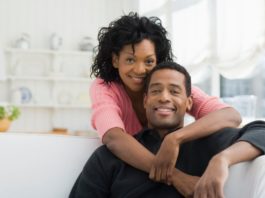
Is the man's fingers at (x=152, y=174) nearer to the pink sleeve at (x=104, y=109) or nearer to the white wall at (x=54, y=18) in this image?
the pink sleeve at (x=104, y=109)

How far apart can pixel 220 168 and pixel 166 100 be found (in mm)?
415

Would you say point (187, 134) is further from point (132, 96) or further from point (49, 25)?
point (49, 25)

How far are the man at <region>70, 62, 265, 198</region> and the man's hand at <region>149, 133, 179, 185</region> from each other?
0.02 metres

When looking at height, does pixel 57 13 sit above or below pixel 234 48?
above

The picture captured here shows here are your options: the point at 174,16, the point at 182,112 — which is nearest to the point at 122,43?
the point at 182,112

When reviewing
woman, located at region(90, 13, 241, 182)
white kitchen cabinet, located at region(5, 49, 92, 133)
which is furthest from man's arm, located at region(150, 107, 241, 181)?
white kitchen cabinet, located at region(5, 49, 92, 133)

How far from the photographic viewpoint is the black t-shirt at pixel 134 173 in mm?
1467

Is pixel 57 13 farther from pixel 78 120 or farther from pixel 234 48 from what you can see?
pixel 234 48

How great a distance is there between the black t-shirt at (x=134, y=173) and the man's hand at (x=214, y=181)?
0.23 metres

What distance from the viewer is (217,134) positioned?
151 centimetres

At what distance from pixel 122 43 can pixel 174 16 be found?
2.78m

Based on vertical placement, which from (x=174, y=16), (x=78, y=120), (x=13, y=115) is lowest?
(x=78, y=120)

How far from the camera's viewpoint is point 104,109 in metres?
1.67

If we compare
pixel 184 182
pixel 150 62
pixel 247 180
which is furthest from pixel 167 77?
pixel 247 180
